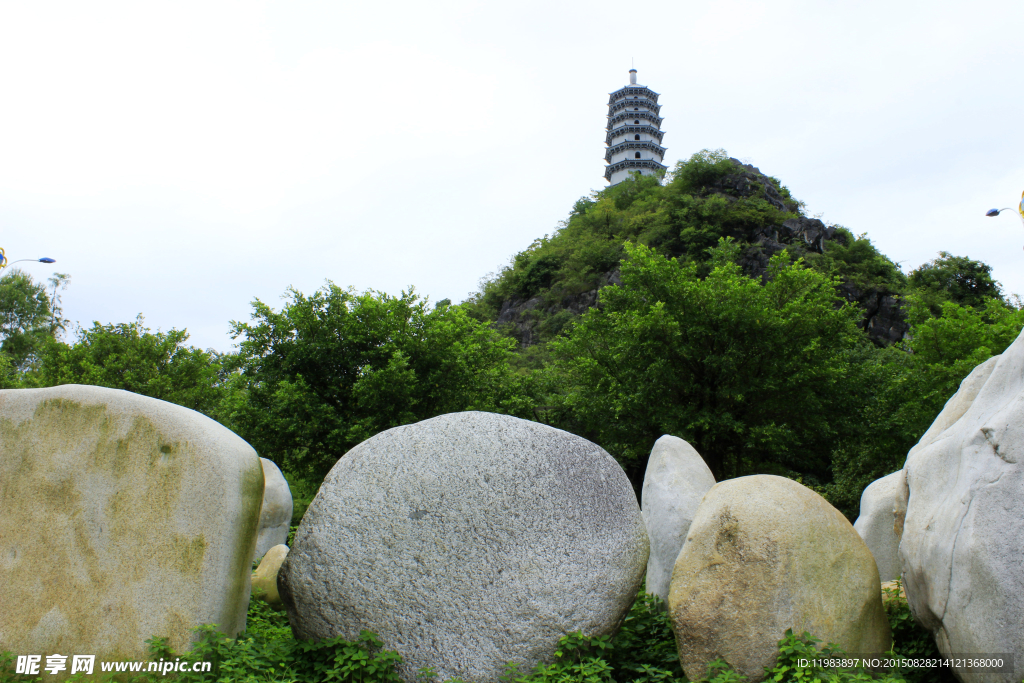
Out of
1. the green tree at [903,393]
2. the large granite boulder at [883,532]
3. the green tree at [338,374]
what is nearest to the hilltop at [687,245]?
the green tree at [903,393]

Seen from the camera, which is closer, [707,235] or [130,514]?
[130,514]

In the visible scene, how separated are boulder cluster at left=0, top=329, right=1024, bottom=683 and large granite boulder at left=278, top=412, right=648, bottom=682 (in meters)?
0.01

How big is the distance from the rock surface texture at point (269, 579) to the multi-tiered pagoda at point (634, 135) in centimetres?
7111

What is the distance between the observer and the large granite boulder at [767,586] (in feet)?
14.2

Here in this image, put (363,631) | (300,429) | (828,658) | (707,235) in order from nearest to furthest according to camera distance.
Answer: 1. (828,658)
2. (363,631)
3. (300,429)
4. (707,235)

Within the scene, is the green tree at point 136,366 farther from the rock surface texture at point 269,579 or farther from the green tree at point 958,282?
the green tree at point 958,282

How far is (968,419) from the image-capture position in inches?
194

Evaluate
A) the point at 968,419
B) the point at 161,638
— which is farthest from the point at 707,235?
the point at 161,638

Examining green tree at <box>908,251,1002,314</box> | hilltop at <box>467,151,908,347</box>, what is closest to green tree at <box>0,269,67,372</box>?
hilltop at <box>467,151,908,347</box>

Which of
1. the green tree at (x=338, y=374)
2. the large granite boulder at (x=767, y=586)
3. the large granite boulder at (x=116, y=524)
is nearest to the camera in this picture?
the large granite boulder at (x=767, y=586)

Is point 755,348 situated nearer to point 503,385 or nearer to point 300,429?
point 503,385

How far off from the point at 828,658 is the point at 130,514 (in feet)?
16.6

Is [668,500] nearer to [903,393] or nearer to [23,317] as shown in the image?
[903,393]

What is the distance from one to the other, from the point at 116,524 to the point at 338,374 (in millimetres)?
11648
